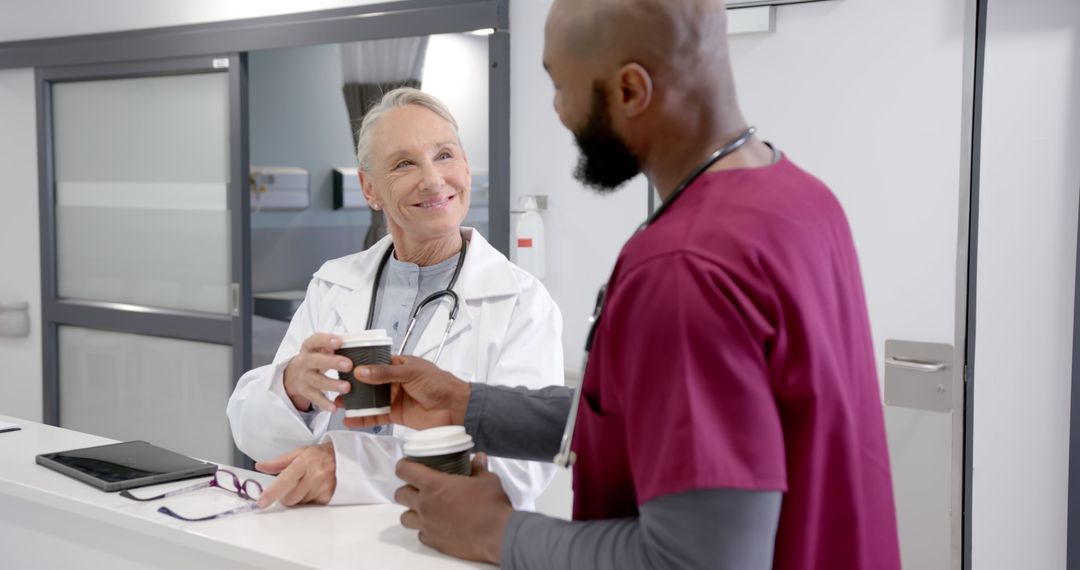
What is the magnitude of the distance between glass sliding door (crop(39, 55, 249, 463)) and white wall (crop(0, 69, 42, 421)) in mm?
139

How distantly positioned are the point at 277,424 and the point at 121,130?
3036mm

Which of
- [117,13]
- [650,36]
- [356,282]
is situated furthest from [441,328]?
[117,13]

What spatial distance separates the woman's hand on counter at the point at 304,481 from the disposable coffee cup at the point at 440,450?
0.38 metres

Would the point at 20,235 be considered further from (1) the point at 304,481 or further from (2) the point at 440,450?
(2) the point at 440,450

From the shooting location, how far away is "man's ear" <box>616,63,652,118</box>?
1.02 metres

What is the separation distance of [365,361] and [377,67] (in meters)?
2.18

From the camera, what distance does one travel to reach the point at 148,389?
4.43 meters

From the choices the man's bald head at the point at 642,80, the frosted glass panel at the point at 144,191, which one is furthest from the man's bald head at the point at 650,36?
the frosted glass panel at the point at 144,191

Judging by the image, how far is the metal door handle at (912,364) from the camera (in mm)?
A: 2559

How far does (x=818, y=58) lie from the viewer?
2672 mm

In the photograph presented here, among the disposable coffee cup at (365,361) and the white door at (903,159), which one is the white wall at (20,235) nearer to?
the white door at (903,159)

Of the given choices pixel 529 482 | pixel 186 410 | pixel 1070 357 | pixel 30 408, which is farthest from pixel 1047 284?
pixel 30 408

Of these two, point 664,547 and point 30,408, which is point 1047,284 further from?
point 30,408

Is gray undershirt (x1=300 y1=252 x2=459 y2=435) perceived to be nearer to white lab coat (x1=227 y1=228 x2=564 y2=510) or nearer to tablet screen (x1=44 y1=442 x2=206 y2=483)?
white lab coat (x1=227 y1=228 x2=564 y2=510)
